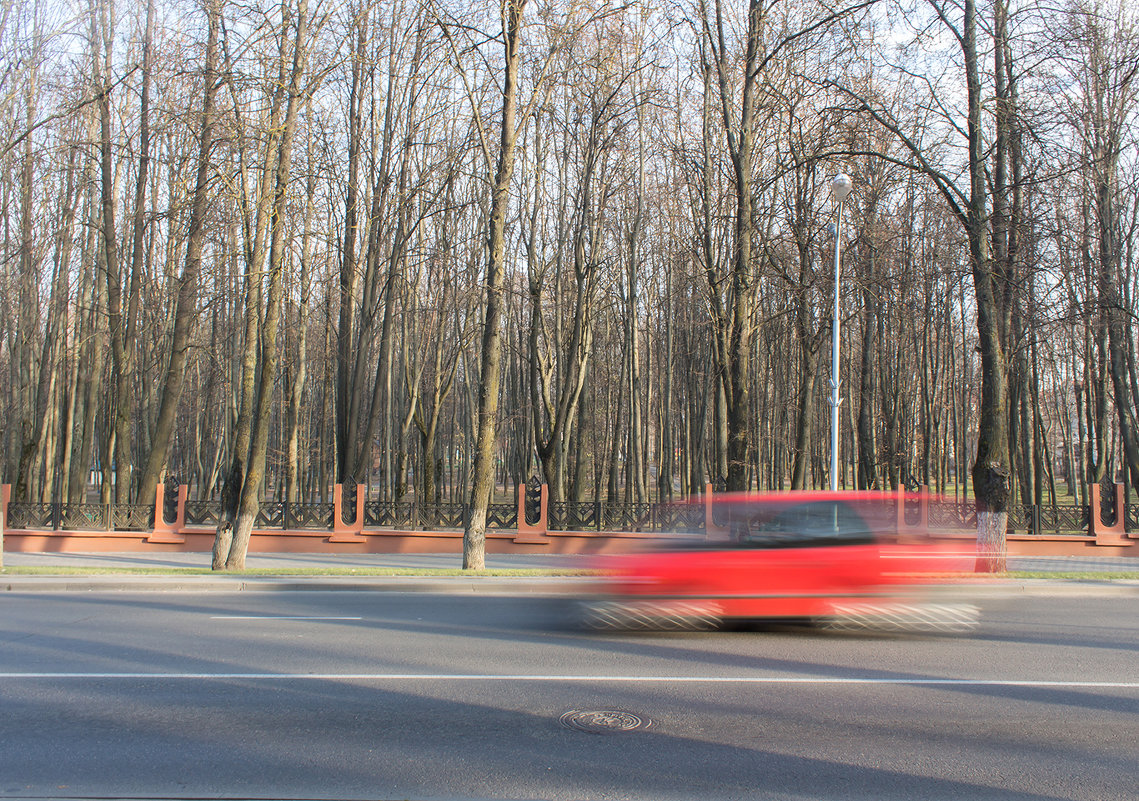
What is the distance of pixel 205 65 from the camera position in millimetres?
17391

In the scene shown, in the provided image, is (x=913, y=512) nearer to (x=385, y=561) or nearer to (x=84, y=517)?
(x=385, y=561)

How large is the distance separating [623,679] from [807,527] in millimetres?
2950

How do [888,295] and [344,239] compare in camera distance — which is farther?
[888,295]

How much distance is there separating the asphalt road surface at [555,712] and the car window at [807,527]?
1079mm

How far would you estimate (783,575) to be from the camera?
852cm

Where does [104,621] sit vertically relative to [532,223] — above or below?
below

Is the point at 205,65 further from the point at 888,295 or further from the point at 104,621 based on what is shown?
the point at 888,295

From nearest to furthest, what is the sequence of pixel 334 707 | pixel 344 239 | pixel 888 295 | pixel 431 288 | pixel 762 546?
pixel 334 707 → pixel 762 546 → pixel 344 239 → pixel 888 295 → pixel 431 288

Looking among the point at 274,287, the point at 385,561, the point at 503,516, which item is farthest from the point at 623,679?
the point at 503,516

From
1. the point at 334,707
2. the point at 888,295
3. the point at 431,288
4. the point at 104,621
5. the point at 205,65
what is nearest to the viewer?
the point at 334,707

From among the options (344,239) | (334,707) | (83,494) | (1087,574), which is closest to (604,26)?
(344,239)

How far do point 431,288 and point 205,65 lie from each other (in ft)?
57.4

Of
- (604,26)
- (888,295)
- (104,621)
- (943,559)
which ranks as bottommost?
(104,621)

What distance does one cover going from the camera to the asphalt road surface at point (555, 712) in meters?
4.52
